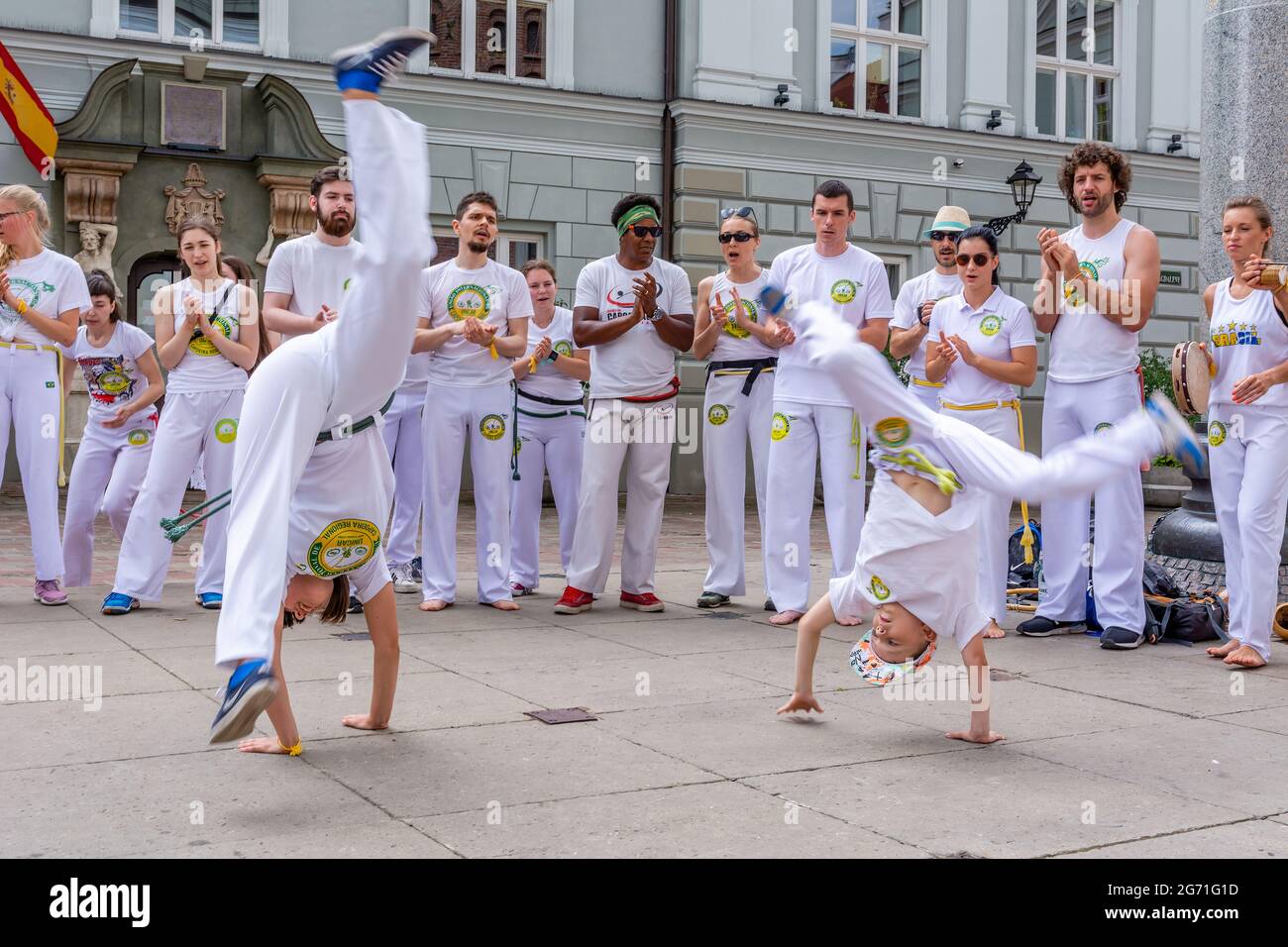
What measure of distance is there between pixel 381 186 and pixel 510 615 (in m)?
4.29

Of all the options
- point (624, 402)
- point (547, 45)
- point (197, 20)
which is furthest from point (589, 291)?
point (547, 45)

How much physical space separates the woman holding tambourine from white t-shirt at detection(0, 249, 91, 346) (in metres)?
5.82

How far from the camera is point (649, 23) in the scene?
768 inches

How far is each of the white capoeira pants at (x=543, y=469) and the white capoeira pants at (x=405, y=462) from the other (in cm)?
63

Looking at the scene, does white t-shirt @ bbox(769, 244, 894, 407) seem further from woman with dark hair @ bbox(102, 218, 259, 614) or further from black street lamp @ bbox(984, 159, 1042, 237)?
black street lamp @ bbox(984, 159, 1042, 237)

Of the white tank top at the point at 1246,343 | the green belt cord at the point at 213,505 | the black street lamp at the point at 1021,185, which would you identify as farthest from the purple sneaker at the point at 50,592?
the black street lamp at the point at 1021,185

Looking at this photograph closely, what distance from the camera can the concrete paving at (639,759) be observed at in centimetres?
366

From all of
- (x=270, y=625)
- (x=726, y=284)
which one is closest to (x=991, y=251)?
(x=726, y=284)

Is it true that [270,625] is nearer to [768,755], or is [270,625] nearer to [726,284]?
[768,755]

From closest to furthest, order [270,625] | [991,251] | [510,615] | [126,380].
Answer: [270,625], [991,251], [510,615], [126,380]

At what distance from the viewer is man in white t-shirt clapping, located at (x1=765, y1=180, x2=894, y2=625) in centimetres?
759

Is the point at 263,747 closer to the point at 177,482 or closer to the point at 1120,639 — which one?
the point at 177,482

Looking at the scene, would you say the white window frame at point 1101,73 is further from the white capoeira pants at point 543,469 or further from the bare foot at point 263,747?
the bare foot at point 263,747

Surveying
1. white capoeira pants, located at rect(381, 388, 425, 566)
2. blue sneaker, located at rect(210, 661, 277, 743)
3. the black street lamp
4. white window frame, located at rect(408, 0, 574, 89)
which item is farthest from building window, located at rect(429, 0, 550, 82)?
blue sneaker, located at rect(210, 661, 277, 743)
